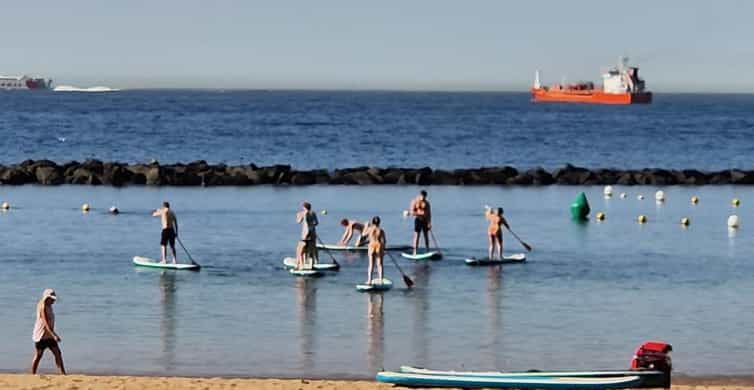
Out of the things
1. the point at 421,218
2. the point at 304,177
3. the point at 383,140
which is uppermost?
the point at 421,218

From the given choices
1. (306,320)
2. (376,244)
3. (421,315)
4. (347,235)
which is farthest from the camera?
(347,235)

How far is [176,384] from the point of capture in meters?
20.0

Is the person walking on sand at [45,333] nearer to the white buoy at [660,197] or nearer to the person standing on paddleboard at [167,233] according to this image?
the person standing on paddleboard at [167,233]

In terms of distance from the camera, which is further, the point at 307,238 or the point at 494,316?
the point at 307,238

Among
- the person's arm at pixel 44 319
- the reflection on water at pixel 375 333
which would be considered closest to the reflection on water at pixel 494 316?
the reflection on water at pixel 375 333

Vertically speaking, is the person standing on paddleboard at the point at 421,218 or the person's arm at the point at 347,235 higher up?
the person standing on paddleboard at the point at 421,218

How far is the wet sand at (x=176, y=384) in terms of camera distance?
64.6 feet

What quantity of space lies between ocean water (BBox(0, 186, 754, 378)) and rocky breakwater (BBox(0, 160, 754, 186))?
1110 cm

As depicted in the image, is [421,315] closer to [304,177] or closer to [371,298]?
[371,298]

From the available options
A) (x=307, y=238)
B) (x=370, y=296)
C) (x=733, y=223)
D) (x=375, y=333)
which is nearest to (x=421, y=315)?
(x=375, y=333)

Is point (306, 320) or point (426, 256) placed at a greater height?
point (306, 320)

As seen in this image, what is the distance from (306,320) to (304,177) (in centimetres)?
3564

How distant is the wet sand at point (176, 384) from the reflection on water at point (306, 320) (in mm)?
1510

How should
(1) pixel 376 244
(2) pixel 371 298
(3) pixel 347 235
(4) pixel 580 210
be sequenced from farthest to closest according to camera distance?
1. (4) pixel 580 210
2. (3) pixel 347 235
3. (1) pixel 376 244
4. (2) pixel 371 298
